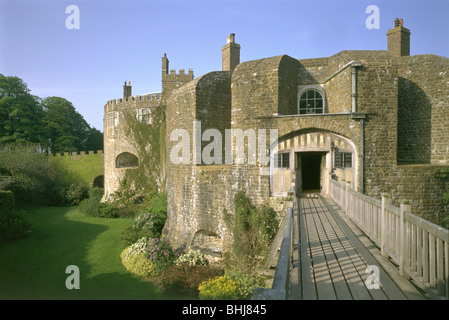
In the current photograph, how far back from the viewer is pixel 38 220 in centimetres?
1892

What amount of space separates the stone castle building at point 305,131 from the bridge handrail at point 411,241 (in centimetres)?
517

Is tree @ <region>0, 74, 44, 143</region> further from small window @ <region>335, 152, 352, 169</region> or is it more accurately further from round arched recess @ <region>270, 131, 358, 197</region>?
small window @ <region>335, 152, 352, 169</region>

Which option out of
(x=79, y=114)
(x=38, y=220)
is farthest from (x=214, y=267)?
(x=79, y=114)

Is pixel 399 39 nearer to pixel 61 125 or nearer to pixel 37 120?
pixel 37 120

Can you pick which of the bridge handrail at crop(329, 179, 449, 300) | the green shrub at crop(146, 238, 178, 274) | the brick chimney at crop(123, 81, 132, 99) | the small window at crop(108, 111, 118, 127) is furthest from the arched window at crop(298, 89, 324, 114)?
the brick chimney at crop(123, 81, 132, 99)

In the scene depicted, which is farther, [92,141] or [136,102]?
[92,141]

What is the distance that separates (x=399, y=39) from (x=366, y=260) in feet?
55.5

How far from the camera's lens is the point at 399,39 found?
15.6 metres

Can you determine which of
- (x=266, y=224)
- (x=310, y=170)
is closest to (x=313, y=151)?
(x=266, y=224)

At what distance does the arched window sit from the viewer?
1374 centimetres

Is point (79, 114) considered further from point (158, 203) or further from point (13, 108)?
point (158, 203)

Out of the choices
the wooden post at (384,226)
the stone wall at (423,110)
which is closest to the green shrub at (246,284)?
the wooden post at (384,226)

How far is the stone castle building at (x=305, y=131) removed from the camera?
10.9m

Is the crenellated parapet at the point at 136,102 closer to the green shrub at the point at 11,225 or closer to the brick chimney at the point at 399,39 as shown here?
the green shrub at the point at 11,225
